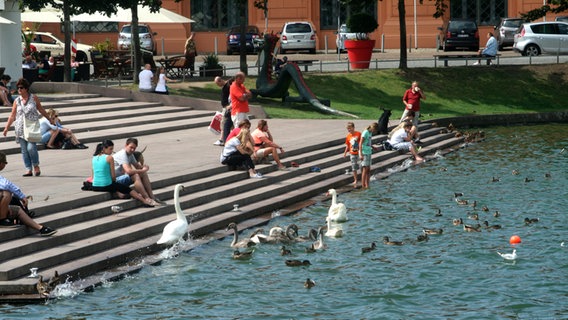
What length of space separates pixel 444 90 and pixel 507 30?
13959 millimetres

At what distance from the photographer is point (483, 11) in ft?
192

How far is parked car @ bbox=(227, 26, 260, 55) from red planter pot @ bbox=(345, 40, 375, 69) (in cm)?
1059

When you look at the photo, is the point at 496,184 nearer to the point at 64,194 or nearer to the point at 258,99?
the point at 64,194

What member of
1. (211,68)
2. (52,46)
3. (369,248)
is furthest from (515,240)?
(52,46)

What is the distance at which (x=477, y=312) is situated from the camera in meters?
14.9

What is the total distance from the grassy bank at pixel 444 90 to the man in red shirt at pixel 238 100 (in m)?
10.4

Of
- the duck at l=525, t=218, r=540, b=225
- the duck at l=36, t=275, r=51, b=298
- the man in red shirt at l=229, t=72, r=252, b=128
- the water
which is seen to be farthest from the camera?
the man in red shirt at l=229, t=72, r=252, b=128

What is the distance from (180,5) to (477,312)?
46187mm

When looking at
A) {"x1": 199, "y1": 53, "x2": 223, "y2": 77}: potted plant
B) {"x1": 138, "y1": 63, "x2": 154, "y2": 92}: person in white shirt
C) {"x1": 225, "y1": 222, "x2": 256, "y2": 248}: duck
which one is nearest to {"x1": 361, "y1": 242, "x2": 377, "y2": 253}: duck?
{"x1": 225, "y1": 222, "x2": 256, "y2": 248}: duck

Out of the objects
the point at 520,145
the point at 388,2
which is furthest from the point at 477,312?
the point at 388,2

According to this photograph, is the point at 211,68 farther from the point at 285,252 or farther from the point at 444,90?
the point at 285,252

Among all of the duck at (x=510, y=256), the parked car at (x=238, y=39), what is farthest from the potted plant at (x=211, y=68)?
the duck at (x=510, y=256)

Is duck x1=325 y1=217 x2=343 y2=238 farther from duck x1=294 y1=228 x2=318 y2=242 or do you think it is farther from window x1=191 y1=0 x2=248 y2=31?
window x1=191 y1=0 x2=248 y2=31

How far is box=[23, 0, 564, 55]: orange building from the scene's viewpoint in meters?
57.1
